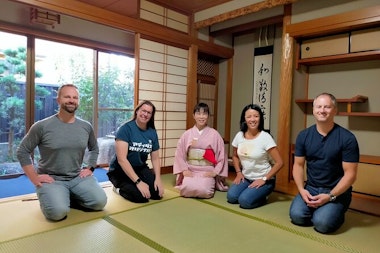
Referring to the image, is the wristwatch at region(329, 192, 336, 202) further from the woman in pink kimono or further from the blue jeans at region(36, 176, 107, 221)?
the blue jeans at region(36, 176, 107, 221)

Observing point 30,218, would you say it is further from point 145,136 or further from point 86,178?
point 145,136

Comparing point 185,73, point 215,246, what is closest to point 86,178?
point 215,246

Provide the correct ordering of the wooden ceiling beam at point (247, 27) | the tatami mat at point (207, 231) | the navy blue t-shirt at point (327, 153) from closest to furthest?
the tatami mat at point (207, 231) < the navy blue t-shirt at point (327, 153) < the wooden ceiling beam at point (247, 27)

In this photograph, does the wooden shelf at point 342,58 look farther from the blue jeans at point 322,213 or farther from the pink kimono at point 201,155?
the blue jeans at point 322,213

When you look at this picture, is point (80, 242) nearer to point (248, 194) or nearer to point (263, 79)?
point (248, 194)

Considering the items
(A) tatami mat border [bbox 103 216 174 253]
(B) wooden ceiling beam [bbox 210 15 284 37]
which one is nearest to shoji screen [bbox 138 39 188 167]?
(B) wooden ceiling beam [bbox 210 15 284 37]

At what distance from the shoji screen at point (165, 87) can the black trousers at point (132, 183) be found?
1.21m

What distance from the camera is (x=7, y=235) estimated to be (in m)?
1.96

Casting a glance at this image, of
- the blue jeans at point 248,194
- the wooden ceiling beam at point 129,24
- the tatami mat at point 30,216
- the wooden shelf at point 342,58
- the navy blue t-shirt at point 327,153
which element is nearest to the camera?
the tatami mat at point 30,216

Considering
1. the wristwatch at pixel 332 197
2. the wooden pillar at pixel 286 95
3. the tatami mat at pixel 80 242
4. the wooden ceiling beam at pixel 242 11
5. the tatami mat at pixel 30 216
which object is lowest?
the tatami mat at pixel 30 216

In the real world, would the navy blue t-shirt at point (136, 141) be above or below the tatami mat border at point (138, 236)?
above

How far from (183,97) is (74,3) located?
2.03 m

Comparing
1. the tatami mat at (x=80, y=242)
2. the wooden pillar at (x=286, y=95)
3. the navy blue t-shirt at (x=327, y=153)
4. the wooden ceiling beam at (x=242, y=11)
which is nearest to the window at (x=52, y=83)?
the wooden ceiling beam at (x=242, y=11)

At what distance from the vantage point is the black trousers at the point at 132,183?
276 centimetres
